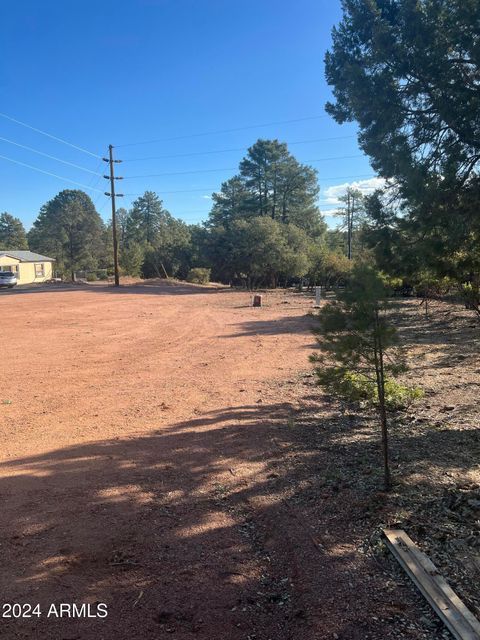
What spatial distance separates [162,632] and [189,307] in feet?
73.5

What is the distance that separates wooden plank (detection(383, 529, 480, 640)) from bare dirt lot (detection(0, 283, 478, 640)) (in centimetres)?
10

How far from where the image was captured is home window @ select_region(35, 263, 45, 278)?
185ft

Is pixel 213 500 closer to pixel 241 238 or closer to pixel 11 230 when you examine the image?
pixel 241 238

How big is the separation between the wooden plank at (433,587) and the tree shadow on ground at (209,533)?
0.45 ft

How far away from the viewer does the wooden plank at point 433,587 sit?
8.30 feet

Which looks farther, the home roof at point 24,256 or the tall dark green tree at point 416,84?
the home roof at point 24,256

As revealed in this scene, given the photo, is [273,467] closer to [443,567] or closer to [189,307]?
[443,567]

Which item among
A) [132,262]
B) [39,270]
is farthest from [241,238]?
[39,270]

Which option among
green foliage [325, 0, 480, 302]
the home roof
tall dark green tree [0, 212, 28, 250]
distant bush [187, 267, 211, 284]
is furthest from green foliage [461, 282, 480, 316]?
tall dark green tree [0, 212, 28, 250]

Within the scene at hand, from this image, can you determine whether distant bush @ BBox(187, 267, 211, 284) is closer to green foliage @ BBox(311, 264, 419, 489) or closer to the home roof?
the home roof

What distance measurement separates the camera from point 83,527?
3764 mm

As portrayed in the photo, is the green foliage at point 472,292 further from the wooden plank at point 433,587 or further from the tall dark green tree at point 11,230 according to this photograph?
the tall dark green tree at point 11,230

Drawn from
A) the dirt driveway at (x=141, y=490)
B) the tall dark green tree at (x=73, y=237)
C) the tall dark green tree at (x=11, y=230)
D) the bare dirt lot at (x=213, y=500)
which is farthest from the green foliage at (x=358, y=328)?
the tall dark green tree at (x=11, y=230)

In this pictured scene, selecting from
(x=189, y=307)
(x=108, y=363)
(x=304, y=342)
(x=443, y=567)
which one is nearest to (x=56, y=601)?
(x=443, y=567)
